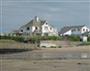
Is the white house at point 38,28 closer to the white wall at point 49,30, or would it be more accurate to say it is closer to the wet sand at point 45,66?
the white wall at point 49,30

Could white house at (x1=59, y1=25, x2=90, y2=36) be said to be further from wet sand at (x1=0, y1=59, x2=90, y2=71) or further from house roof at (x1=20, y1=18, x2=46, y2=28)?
wet sand at (x1=0, y1=59, x2=90, y2=71)

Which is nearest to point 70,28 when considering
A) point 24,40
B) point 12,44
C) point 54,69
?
point 24,40

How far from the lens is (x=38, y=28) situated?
82250mm

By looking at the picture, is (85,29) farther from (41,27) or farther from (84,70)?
(84,70)

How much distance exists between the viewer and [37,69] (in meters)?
17.8

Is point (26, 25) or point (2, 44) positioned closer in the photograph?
point (2, 44)

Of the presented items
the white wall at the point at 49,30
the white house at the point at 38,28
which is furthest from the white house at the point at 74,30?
the white house at the point at 38,28

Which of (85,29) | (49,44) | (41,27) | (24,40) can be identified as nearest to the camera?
(49,44)

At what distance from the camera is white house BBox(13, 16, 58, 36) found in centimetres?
8165

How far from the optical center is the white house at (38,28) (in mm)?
81650

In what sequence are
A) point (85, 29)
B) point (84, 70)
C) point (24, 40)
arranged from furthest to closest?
point (85, 29), point (24, 40), point (84, 70)

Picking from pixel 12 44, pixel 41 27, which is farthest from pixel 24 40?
pixel 41 27

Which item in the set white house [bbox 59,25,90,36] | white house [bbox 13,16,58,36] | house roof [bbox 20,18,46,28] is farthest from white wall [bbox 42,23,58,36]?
white house [bbox 59,25,90,36]

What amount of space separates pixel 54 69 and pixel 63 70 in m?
0.55
